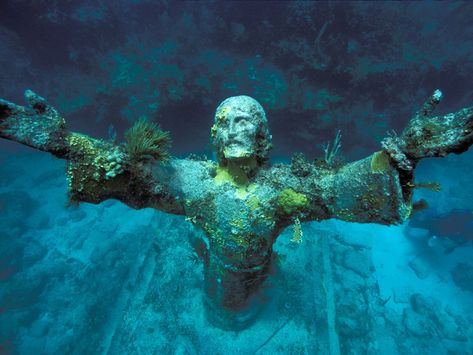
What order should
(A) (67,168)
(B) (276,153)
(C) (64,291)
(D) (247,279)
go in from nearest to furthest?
1. (A) (67,168)
2. (D) (247,279)
3. (C) (64,291)
4. (B) (276,153)

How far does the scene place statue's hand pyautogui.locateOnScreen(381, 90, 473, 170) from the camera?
1876 millimetres

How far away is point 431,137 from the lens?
2.00 meters

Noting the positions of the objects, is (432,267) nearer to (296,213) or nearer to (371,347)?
(371,347)

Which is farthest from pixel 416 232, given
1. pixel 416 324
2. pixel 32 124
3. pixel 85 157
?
pixel 32 124

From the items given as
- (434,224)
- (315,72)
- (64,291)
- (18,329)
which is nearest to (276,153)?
(315,72)

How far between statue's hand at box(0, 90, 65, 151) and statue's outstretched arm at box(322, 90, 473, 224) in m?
2.64

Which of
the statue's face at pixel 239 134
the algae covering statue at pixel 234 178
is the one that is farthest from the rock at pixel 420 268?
the statue's face at pixel 239 134

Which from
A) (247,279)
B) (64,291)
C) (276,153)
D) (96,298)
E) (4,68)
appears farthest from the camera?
(276,153)

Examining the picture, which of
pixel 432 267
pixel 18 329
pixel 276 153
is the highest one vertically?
pixel 276 153

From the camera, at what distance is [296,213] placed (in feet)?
10.3

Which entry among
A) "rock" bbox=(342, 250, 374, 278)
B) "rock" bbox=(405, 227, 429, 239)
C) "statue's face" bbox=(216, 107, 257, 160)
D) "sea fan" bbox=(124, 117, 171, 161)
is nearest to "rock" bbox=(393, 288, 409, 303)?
"rock" bbox=(342, 250, 374, 278)

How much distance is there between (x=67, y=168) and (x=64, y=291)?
7236 mm

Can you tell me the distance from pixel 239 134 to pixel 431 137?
5.05 feet

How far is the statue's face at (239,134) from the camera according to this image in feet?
9.08
